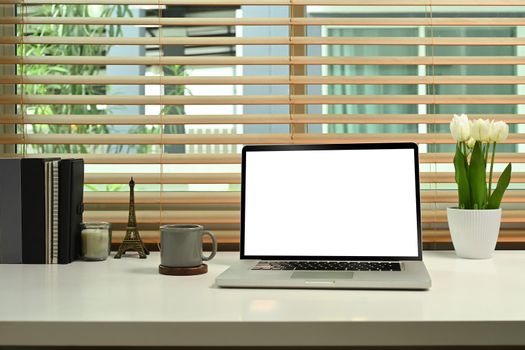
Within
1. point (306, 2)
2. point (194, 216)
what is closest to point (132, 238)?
point (194, 216)

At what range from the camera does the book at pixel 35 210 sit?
168 cm

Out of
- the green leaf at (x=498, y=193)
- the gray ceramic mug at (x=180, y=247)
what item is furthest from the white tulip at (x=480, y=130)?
the gray ceramic mug at (x=180, y=247)

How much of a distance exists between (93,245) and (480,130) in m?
1.00

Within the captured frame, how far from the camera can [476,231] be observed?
1.69 meters

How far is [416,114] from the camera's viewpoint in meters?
1.93

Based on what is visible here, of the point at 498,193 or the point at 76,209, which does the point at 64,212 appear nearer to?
the point at 76,209

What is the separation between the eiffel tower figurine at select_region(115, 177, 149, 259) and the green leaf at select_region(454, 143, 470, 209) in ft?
2.69

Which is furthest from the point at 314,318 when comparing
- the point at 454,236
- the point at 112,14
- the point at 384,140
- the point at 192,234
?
the point at 112,14

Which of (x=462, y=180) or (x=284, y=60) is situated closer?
(x=462, y=180)

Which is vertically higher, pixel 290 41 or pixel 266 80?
pixel 290 41

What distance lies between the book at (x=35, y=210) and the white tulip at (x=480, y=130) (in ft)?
3.48

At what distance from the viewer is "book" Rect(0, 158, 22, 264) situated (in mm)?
1689

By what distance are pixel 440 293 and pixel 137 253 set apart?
0.84 m

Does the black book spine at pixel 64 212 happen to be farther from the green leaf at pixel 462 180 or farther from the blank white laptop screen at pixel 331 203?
the green leaf at pixel 462 180
